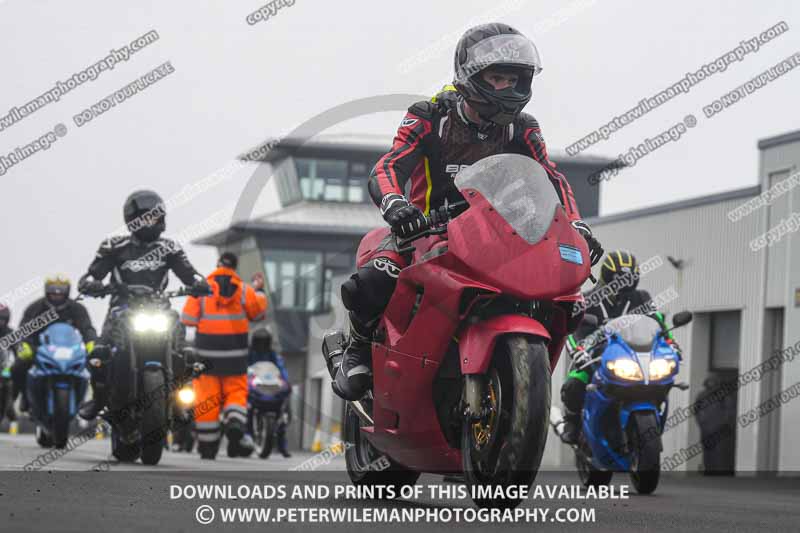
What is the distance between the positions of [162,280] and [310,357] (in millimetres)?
44317

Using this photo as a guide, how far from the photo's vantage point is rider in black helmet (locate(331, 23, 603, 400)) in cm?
786

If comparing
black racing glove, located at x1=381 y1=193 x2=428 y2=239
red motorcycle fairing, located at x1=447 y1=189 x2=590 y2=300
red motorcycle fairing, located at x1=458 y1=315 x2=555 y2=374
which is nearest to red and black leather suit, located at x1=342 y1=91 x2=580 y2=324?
black racing glove, located at x1=381 y1=193 x2=428 y2=239

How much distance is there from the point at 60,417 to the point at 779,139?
15.1m

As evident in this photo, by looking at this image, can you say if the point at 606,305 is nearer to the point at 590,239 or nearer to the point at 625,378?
the point at 625,378

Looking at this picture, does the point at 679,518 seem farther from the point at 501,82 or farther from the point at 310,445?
the point at 310,445

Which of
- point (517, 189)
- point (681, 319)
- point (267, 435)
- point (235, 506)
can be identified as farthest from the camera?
point (267, 435)

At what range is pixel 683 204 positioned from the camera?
30422mm

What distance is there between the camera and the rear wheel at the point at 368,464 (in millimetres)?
8914

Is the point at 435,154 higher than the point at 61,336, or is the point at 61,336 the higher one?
the point at 435,154

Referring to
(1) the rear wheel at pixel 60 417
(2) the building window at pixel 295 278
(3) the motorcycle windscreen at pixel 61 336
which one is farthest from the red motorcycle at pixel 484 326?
(2) the building window at pixel 295 278

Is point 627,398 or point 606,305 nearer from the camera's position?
point 627,398

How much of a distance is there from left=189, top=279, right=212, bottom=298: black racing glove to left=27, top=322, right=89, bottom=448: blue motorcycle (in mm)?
2283

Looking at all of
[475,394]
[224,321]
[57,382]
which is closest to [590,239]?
[475,394]

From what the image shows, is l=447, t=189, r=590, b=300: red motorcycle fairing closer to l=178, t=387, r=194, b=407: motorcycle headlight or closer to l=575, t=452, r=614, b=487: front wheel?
l=575, t=452, r=614, b=487: front wheel
